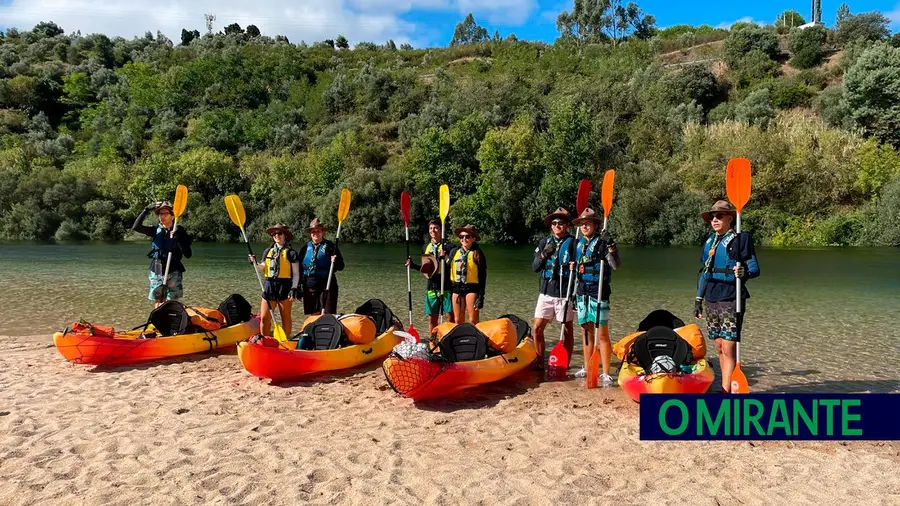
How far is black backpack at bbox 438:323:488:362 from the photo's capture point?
5875 millimetres

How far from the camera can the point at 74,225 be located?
40.2 meters

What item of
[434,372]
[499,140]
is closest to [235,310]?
[434,372]

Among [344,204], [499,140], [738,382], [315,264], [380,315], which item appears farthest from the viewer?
[499,140]

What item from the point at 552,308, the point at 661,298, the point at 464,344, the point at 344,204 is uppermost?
the point at 344,204

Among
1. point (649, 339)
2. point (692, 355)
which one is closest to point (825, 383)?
point (692, 355)

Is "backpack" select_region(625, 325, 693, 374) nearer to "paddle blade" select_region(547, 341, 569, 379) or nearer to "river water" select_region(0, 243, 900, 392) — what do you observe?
"paddle blade" select_region(547, 341, 569, 379)

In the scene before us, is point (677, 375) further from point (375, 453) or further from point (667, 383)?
point (375, 453)

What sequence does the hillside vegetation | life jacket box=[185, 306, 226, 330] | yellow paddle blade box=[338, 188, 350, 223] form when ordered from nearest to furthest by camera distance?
1. life jacket box=[185, 306, 226, 330]
2. yellow paddle blade box=[338, 188, 350, 223]
3. the hillside vegetation

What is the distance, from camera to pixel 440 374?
5145 mm

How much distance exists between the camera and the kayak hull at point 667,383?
485 cm

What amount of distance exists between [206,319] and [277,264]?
4.30ft

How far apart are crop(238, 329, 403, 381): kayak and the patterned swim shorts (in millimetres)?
3125

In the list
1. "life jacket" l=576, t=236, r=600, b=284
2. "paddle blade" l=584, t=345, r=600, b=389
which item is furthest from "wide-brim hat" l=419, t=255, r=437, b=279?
"paddle blade" l=584, t=345, r=600, b=389

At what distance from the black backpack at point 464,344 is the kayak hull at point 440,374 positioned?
21 cm
